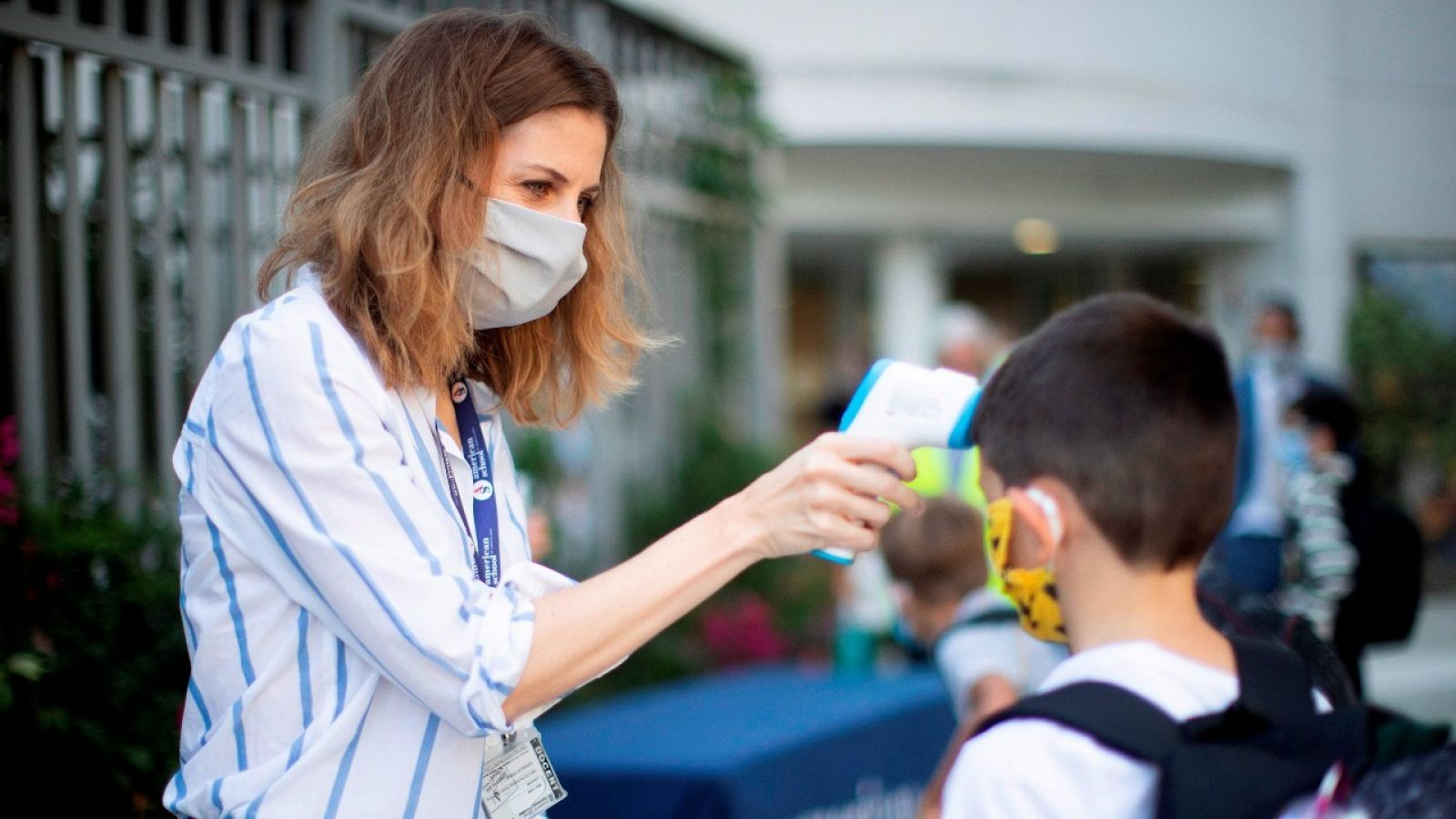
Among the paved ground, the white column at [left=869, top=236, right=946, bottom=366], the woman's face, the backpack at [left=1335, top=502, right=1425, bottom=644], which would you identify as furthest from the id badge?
the white column at [left=869, top=236, right=946, bottom=366]

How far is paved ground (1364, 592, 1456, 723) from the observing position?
23.7 feet

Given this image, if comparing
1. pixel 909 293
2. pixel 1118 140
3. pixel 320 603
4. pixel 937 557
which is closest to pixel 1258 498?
pixel 937 557

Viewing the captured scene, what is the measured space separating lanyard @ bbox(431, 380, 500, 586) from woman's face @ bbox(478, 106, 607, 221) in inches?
11.9

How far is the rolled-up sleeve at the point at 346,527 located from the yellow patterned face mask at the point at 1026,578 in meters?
0.57

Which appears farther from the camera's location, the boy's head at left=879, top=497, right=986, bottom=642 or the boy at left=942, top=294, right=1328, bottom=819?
the boy's head at left=879, top=497, right=986, bottom=642

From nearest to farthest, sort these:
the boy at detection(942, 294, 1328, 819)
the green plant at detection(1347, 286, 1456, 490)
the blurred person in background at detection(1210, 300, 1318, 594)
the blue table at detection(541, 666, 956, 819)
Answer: the boy at detection(942, 294, 1328, 819) → the blue table at detection(541, 666, 956, 819) → the blurred person in background at detection(1210, 300, 1318, 594) → the green plant at detection(1347, 286, 1456, 490)

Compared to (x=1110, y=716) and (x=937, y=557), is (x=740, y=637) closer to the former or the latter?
(x=937, y=557)

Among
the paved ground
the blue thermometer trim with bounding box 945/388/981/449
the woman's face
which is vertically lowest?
the paved ground

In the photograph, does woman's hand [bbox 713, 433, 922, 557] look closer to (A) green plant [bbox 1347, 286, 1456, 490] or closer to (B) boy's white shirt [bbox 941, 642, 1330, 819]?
(B) boy's white shirt [bbox 941, 642, 1330, 819]

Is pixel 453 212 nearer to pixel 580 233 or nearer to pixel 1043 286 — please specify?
pixel 580 233

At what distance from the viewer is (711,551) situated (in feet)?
5.11

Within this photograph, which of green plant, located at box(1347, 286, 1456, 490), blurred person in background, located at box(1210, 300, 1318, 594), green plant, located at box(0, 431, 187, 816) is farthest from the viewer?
green plant, located at box(1347, 286, 1456, 490)

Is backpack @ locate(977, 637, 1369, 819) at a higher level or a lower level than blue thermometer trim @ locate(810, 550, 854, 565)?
lower

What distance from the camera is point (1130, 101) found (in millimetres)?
10531
